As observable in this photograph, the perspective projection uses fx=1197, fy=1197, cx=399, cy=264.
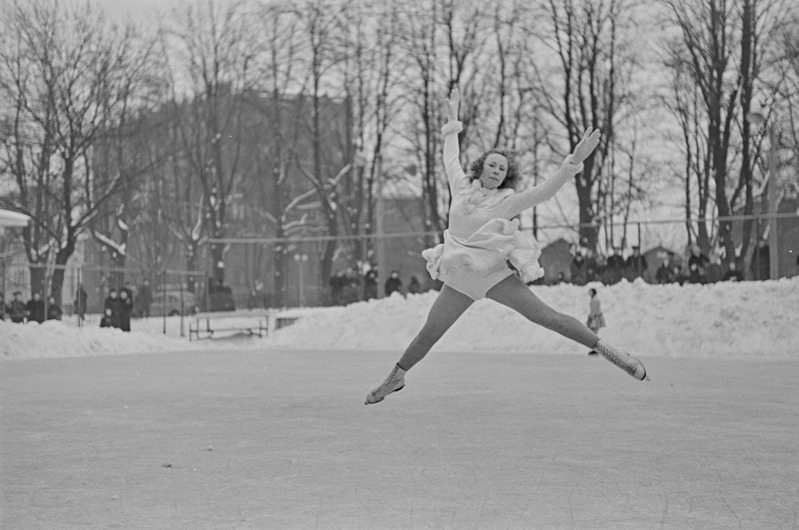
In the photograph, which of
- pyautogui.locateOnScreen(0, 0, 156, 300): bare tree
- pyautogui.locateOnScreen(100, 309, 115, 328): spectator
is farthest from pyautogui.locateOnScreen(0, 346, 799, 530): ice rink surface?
pyautogui.locateOnScreen(0, 0, 156, 300): bare tree

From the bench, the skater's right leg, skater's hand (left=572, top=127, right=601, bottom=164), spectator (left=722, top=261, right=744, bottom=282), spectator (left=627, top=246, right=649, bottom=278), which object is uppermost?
skater's hand (left=572, top=127, right=601, bottom=164)

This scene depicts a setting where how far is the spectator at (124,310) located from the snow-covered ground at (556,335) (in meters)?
0.95

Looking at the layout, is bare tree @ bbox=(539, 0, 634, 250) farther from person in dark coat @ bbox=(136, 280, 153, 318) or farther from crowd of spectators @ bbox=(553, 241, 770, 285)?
person in dark coat @ bbox=(136, 280, 153, 318)

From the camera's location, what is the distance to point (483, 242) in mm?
7191

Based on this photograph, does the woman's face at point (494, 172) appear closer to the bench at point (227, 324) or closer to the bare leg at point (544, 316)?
the bare leg at point (544, 316)

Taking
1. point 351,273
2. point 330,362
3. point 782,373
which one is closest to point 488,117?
point 351,273

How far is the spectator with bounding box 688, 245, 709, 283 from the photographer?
78.6 ft

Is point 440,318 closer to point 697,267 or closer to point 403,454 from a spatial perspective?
point 403,454

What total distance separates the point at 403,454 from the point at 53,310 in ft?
65.4

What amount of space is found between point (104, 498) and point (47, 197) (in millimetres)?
32223

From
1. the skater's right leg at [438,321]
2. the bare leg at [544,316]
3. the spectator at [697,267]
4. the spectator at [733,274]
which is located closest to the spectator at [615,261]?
the spectator at [697,267]

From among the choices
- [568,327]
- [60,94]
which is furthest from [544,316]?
[60,94]

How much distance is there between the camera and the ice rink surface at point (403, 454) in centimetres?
514

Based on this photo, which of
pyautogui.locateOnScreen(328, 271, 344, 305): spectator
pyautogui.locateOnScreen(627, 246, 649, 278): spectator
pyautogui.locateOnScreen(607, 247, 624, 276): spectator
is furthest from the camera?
pyautogui.locateOnScreen(328, 271, 344, 305): spectator
